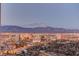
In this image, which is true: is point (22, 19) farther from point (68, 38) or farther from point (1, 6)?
point (68, 38)

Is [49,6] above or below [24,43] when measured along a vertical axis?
above

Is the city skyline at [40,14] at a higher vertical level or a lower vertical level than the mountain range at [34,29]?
higher

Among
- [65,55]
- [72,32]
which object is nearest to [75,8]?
[72,32]

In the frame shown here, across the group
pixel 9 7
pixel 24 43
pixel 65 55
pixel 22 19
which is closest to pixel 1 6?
pixel 9 7

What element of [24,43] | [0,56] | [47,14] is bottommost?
[0,56]

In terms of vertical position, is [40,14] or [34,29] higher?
[40,14]

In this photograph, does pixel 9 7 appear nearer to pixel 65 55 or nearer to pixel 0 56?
pixel 0 56

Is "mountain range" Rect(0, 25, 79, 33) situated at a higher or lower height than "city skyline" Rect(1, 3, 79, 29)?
lower
